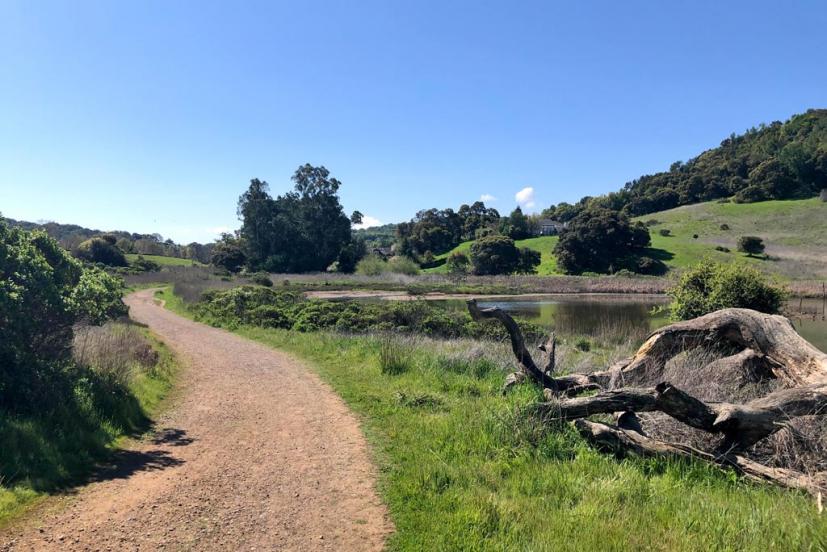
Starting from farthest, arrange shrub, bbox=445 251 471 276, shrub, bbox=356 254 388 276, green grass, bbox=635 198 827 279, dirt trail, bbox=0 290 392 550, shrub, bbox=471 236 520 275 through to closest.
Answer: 1. shrub, bbox=445 251 471 276
2. shrub, bbox=471 236 520 275
3. shrub, bbox=356 254 388 276
4. green grass, bbox=635 198 827 279
5. dirt trail, bbox=0 290 392 550

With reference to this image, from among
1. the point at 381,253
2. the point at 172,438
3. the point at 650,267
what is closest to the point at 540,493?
the point at 172,438

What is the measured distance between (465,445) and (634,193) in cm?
12728

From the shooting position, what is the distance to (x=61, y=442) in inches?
244

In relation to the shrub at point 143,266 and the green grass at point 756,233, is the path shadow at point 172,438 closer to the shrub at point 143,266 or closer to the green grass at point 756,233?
the green grass at point 756,233

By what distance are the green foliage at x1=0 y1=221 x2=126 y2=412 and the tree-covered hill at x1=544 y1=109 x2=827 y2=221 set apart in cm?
10562

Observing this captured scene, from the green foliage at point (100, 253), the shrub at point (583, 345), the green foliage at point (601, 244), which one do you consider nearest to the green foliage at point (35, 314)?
the shrub at point (583, 345)

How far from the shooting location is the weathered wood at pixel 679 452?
4748 millimetres

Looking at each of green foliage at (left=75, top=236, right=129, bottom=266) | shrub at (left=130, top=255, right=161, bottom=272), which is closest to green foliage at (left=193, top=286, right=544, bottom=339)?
shrub at (left=130, top=255, right=161, bottom=272)

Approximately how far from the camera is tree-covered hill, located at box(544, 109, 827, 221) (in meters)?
89.4

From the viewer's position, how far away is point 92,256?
6388cm

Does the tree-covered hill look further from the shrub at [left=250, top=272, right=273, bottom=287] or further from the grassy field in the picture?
the grassy field

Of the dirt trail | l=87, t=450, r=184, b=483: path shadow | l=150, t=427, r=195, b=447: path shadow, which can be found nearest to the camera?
the dirt trail

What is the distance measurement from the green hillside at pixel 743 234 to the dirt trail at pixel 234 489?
191ft

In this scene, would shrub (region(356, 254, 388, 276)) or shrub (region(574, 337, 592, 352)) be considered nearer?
shrub (region(574, 337, 592, 352))
